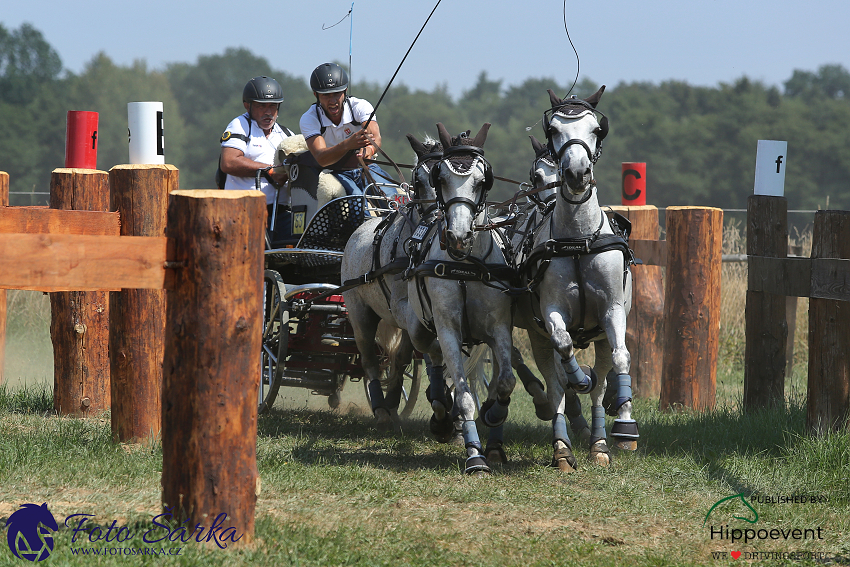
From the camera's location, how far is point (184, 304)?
3.29 metres

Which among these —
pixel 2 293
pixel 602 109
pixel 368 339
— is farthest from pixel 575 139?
pixel 602 109

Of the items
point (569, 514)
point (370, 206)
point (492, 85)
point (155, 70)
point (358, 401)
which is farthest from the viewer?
point (492, 85)

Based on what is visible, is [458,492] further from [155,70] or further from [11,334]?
[155,70]

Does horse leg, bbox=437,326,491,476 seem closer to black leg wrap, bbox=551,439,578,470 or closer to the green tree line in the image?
black leg wrap, bbox=551,439,578,470

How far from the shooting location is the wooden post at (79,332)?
Answer: 21.6 ft

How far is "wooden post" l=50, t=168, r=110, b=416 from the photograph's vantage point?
6598 mm

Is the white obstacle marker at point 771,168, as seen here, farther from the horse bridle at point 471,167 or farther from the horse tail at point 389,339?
the horse tail at point 389,339

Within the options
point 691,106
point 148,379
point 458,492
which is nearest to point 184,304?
point 458,492

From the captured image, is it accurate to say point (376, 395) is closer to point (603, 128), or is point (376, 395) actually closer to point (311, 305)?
point (311, 305)

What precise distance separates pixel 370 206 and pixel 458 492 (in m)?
3.09

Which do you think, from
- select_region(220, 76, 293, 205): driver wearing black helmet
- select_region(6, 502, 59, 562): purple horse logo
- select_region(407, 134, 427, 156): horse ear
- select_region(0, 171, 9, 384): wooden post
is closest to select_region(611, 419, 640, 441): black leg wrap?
select_region(407, 134, 427, 156): horse ear

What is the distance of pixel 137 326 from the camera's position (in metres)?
5.46

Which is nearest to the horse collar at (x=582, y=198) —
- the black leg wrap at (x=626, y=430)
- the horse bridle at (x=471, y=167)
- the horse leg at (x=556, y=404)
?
the horse bridle at (x=471, y=167)

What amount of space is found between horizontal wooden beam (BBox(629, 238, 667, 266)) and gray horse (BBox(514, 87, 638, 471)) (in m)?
2.43
